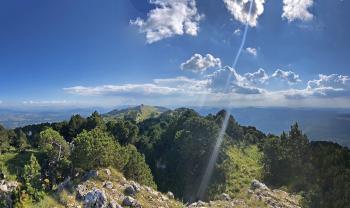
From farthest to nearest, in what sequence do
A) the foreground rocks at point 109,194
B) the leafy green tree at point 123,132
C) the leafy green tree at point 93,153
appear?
the leafy green tree at point 123,132
the leafy green tree at point 93,153
the foreground rocks at point 109,194

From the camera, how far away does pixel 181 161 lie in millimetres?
106438

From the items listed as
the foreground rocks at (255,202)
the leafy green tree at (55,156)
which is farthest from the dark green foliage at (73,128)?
the foreground rocks at (255,202)

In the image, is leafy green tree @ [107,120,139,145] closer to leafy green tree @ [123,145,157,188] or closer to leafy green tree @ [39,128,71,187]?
leafy green tree @ [39,128,71,187]

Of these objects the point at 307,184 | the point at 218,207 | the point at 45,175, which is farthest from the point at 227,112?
the point at 218,207

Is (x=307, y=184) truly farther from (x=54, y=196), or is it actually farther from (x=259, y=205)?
(x=54, y=196)

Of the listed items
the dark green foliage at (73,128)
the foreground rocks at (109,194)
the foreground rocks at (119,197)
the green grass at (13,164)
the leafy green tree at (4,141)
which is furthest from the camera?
the dark green foliage at (73,128)

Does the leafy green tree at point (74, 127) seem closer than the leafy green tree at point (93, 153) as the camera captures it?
No

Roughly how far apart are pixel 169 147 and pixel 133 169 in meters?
47.8

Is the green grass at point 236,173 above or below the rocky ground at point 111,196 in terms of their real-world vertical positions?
below

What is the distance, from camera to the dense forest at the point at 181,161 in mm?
63841

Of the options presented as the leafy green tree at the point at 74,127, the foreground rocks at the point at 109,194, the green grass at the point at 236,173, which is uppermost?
the leafy green tree at the point at 74,127

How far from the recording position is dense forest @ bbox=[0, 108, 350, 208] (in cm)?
6384

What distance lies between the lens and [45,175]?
72875 millimetres

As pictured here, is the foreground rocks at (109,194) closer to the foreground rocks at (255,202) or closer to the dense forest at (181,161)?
the foreground rocks at (255,202)
